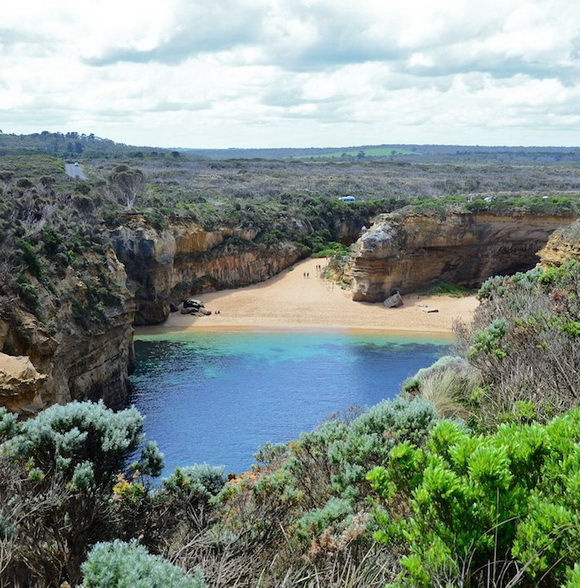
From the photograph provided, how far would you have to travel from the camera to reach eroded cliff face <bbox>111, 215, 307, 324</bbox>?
40938 mm

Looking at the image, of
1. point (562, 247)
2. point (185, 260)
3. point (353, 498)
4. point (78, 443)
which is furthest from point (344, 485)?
point (185, 260)

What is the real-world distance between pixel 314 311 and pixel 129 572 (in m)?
39.3

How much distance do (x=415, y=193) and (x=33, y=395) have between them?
6134 cm

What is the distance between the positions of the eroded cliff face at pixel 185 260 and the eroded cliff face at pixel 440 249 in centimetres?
796

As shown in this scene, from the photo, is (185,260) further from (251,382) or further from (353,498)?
(353,498)

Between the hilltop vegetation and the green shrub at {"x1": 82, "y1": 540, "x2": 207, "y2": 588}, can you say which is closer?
the hilltop vegetation

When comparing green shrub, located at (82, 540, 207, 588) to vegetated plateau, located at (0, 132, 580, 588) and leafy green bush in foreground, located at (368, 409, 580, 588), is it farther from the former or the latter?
leafy green bush in foreground, located at (368, 409, 580, 588)

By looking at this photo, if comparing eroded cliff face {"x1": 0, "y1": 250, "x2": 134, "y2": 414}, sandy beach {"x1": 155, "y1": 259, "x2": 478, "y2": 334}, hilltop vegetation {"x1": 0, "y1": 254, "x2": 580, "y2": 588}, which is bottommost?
sandy beach {"x1": 155, "y1": 259, "x2": 478, "y2": 334}

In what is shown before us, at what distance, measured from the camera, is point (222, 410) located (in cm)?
2592

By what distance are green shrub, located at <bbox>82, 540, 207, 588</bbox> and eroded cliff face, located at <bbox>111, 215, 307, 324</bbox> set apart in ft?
119

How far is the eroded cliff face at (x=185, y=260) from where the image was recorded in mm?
40938

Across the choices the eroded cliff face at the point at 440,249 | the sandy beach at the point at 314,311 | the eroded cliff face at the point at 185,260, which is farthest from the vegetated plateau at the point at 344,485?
the eroded cliff face at the point at 440,249

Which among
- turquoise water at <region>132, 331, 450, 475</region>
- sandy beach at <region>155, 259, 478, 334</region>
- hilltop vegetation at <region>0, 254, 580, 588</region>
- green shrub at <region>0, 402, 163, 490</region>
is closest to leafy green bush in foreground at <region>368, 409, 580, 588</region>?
hilltop vegetation at <region>0, 254, 580, 588</region>

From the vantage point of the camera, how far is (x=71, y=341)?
2389 cm
